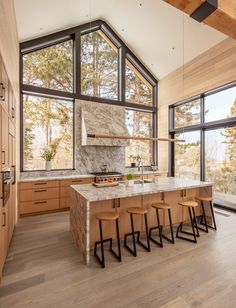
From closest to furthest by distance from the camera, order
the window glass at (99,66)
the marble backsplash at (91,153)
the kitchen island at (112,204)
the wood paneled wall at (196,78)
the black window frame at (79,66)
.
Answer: the kitchen island at (112,204) → the wood paneled wall at (196,78) → the black window frame at (79,66) → the marble backsplash at (91,153) → the window glass at (99,66)

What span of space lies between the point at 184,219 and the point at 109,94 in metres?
4.30

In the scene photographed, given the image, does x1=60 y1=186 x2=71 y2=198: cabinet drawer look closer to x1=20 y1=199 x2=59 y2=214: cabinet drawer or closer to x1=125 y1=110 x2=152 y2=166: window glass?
x1=20 y1=199 x2=59 y2=214: cabinet drawer

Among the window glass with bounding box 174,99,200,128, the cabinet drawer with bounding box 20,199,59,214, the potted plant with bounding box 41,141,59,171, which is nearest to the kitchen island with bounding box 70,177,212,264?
the cabinet drawer with bounding box 20,199,59,214

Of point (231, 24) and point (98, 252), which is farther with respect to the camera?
point (98, 252)

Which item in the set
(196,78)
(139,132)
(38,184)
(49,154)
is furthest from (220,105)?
(38,184)

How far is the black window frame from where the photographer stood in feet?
15.2

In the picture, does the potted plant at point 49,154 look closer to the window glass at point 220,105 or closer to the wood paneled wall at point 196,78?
the wood paneled wall at point 196,78

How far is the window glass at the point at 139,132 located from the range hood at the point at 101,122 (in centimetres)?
69

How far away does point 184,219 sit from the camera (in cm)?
367

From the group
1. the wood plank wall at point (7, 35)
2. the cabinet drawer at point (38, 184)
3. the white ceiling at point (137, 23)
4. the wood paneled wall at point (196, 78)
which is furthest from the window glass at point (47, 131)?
the wood paneled wall at point (196, 78)

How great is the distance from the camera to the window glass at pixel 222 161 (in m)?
4.47

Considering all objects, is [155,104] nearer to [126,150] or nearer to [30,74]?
[126,150]

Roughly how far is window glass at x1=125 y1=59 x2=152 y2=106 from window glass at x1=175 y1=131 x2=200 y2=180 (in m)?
1.86

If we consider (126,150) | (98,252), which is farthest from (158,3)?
(98,252)
